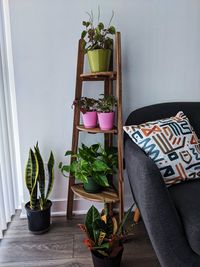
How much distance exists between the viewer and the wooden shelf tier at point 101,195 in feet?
4.87

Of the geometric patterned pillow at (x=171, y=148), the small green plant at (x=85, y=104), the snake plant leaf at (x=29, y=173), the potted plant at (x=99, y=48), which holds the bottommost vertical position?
the snake plant leaf at (x=29, y=173)

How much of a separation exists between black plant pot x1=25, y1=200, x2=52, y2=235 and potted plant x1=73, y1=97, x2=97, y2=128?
0.65 metres

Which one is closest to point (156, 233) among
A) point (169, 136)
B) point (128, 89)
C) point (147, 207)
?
point (147, 207)

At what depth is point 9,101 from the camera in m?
1.76

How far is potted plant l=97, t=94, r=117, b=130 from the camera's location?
4.81ft

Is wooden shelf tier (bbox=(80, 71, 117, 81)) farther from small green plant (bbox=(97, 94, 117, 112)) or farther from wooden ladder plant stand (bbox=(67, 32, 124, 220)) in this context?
small green plant (bbox=(97, 94, 117, 112))

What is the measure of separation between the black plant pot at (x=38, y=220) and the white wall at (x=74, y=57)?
9.8 inches

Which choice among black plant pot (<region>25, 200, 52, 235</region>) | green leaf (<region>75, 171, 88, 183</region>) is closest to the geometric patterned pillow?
green leaf (<region>75, 171, 88, 183</region>)

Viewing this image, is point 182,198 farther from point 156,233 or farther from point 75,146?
point 75,146

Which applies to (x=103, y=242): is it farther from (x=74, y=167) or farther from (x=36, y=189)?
(x=36, y=189)

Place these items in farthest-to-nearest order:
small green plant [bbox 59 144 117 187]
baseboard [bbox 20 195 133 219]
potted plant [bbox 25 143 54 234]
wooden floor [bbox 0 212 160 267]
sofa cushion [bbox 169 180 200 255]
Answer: baseboard [bbox 20 195 133 219] → potted plant [bbox 25 143 54 234] → small green plant [bbox 59 144 117 187] → wooden floor [bbox 0 212 160 267] → sofa cushion [bbox 169 180 200 255]

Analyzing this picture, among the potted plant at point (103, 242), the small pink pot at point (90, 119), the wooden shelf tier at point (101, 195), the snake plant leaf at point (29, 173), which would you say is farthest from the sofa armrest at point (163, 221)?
the snake plant leaf at point (29, 173)

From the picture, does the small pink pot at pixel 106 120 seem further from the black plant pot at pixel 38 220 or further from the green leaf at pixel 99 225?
the black plant pot at pixel 38 220

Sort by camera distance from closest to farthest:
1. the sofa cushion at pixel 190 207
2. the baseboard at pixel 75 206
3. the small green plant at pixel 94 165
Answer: the sofa cushion at pixel 190 207 → the small green plant at pixel 94 165 → the baseboard at pixel 75 206
